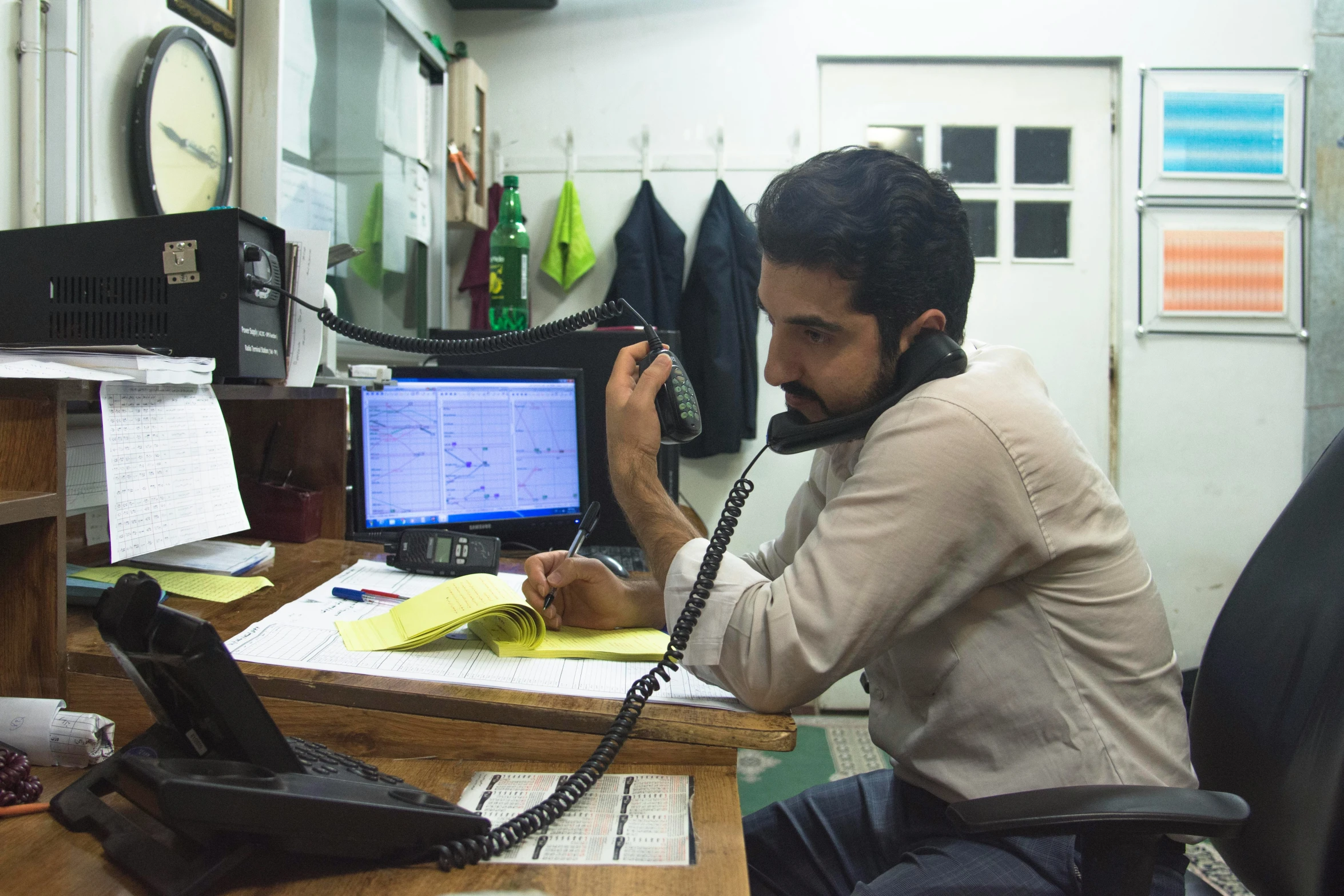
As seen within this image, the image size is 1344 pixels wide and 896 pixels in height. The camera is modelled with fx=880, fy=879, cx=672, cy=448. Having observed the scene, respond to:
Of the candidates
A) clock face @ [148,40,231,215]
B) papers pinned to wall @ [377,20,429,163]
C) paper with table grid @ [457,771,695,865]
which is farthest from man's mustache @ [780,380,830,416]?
papers pinned to wall @ [377,20,429,163]

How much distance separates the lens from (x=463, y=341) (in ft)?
4.03

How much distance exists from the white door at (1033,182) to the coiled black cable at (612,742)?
237 cm

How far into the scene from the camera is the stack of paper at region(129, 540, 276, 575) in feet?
3.71

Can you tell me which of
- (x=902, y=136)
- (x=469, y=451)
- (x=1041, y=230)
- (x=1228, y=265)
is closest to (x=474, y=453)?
(x=469, y=451)

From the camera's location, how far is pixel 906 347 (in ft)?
3.25

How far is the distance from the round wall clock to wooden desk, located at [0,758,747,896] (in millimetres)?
947

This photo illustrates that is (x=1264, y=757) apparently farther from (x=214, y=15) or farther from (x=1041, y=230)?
(x=1041, y=230)

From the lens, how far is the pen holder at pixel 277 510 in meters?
1.41

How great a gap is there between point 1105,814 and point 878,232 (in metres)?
0.59

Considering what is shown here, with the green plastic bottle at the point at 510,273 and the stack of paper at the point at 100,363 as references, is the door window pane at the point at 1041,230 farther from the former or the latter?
→ the stack of paper at the point at 100,363

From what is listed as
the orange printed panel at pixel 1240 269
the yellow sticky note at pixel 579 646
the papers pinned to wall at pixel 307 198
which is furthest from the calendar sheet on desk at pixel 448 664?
the orange printed panel at pixel 1240 269

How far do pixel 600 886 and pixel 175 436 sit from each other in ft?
2.24

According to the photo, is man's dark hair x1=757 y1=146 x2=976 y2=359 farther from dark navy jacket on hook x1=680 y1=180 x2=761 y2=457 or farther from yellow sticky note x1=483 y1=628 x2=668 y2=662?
dark navy jacket on hook x1=680 y1=180 x2=761 y2=457

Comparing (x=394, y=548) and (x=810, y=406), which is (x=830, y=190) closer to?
(x=810, y=406)
